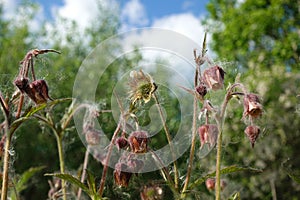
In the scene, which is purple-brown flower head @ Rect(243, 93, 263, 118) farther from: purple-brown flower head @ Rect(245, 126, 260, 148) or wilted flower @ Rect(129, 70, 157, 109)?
wilted flower @ Rect(129, 70, 157, 109)

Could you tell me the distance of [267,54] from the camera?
39.8 ft

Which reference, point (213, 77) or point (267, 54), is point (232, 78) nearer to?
point (213, 77)

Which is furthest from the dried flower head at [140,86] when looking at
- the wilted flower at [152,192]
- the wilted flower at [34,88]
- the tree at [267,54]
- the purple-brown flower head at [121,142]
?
the tree at [267,54]

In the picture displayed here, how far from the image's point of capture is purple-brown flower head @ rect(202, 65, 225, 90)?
4.41ft

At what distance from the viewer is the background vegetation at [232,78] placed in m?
2.99

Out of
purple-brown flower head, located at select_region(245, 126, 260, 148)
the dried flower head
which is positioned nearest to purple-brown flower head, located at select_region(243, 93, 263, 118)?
purple-brown flower head, located at select_region(245, 126, 260, 148)

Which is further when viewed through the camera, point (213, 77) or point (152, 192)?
point (152, 192)

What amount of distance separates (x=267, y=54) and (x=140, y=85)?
36.3ft

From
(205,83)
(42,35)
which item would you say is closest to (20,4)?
(42,35)

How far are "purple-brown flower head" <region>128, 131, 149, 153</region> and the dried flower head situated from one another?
10 centimetres

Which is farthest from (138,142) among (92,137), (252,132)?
Answer: (92,137)

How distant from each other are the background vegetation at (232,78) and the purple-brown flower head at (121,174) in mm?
266

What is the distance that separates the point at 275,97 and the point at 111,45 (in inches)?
243

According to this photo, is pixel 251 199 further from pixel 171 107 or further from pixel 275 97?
pixel 171 107
